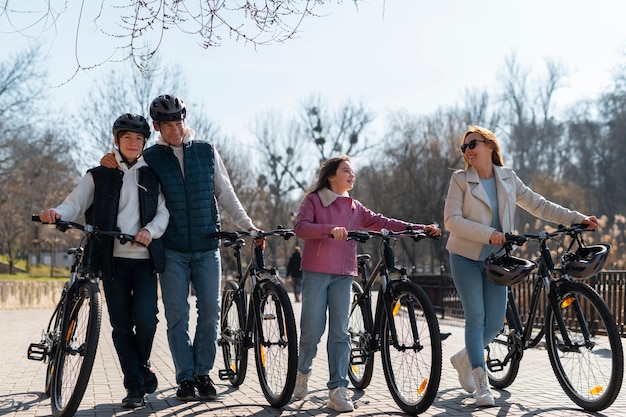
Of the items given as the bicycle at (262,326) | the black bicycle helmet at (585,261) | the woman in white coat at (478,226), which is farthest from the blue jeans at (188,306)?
the black bicycle helmet at (585,261)

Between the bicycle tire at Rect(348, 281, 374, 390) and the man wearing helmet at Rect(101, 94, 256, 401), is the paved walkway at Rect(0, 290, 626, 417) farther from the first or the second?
the man wearing helmet at Rect(101, 94, 256, 401)

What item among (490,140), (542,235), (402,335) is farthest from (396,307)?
(490,140)

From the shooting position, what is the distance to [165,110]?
20.2 feet

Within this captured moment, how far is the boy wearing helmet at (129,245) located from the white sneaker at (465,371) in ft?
7.11

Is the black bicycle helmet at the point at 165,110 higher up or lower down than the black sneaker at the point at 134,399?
higher up

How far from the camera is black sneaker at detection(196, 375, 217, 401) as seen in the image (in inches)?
242

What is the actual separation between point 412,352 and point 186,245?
1.77 m

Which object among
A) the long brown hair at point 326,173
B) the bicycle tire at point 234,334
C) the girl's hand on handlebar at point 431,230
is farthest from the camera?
the bicycle tire at point 234,334

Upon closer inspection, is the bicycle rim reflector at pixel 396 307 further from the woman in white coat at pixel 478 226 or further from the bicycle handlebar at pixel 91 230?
the bicycle handlebar at pixel 91 230

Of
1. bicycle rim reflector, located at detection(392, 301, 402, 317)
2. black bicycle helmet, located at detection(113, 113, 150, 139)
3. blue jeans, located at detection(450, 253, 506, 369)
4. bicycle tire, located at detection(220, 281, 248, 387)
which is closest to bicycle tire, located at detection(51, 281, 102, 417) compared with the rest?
black bicycle helmet, located at detection(113, 113, 150, 139)

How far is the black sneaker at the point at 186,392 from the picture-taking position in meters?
6.07

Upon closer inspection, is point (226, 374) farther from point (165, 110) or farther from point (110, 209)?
point (165, 110)

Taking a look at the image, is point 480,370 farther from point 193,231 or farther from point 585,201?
point 585,201

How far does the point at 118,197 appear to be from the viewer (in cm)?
605
